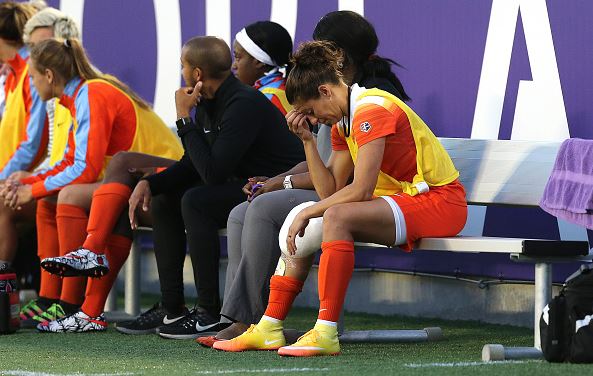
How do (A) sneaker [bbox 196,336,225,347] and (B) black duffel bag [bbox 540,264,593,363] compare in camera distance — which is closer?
(B) black duffel bag [bbox 540,264,593,363]

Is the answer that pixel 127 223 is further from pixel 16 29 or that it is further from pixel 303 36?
pixel 16 29

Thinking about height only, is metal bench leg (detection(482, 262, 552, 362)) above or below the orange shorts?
below

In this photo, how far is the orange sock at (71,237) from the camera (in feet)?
21.1

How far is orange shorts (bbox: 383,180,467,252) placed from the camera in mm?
5035

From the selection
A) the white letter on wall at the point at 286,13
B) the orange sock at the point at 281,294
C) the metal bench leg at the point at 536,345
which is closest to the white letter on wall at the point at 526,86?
the metal bench leg at the point at 536,345

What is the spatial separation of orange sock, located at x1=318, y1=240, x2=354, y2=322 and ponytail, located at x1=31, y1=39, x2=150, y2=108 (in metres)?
2.34

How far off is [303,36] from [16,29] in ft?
5.89

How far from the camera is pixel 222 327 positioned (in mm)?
5836

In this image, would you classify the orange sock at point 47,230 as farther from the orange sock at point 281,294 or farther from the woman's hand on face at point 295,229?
the woman's hand on face at point 295,229

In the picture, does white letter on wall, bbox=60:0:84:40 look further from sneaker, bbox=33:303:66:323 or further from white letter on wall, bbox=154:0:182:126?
sneaker, bbox=33:303:66:323

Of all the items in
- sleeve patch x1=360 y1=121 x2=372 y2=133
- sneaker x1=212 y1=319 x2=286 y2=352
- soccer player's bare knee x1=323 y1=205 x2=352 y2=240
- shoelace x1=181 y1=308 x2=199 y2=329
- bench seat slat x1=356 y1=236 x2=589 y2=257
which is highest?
sleeve patch x1=360 y1=121 x2=372 y2=133

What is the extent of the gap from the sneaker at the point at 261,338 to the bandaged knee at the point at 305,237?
0.94 ft

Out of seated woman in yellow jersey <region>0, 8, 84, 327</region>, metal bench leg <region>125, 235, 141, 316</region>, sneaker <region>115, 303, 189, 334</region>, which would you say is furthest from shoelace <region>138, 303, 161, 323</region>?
metal bench leg <region>125, 235, 141, 316</region>

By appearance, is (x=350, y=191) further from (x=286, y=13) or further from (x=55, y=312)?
(x=286, y=13)
